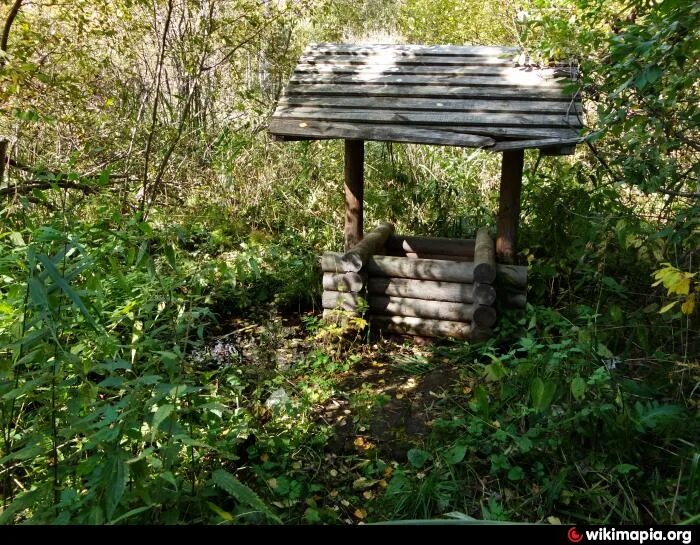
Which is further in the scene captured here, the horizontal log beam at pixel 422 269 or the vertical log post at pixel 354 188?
the vertical log post at pixel 354 188

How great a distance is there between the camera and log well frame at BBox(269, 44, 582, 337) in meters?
4.41

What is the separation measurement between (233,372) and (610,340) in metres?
2.70

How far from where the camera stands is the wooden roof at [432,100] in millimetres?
4367

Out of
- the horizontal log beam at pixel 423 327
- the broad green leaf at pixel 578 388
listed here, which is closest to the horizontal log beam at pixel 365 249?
the horizontal log beam at pixel 423 327

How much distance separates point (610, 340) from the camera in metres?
3.91

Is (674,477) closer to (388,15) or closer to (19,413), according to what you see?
(19,413)

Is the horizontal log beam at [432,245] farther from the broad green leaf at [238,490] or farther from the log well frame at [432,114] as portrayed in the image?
the broad green leaf at [238,490]

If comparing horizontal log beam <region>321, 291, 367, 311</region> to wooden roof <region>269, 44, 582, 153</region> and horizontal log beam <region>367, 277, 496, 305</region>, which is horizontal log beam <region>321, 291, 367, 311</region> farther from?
wooden roof <region>269, 44, 582, 153</region>

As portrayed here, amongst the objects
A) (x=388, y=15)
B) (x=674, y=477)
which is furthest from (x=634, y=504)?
(x=388, y=15)

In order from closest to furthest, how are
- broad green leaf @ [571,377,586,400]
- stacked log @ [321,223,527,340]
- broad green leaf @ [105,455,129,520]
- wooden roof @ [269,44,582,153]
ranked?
broad green leaf @ [105,455,129,520] → broad green leaf @ [571,377,586,400] → wooden roof @ [269,44,582,153] → stacked log @ [321,223,527,340]

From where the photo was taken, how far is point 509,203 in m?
4.87
